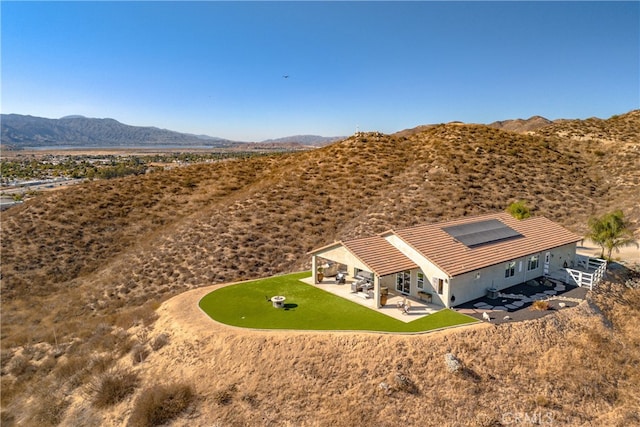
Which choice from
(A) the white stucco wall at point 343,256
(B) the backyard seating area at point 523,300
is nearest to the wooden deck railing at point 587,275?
(B) the backyard seating area at point 523,300

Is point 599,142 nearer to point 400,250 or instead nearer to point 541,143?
point 541,143

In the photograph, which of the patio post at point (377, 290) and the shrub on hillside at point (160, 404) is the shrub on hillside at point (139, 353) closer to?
the shrub on hillside at point (160, 404)

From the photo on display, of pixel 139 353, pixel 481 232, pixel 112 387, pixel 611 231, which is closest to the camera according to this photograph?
pixel 112 387

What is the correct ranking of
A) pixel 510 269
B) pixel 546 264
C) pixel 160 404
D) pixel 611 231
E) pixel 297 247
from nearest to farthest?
1. pixel 160 404
2. pixel 510 269
3. pixel 546 264
4. pixel 611 231
5. pixel 297 247

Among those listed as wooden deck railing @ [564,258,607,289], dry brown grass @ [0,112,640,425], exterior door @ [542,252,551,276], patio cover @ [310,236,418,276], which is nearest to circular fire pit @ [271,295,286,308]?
dry brown grass @ [0,112,640,425]

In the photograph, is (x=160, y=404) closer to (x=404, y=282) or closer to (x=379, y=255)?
(x=379, y=255)

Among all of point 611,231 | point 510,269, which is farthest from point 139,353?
point 611,231
